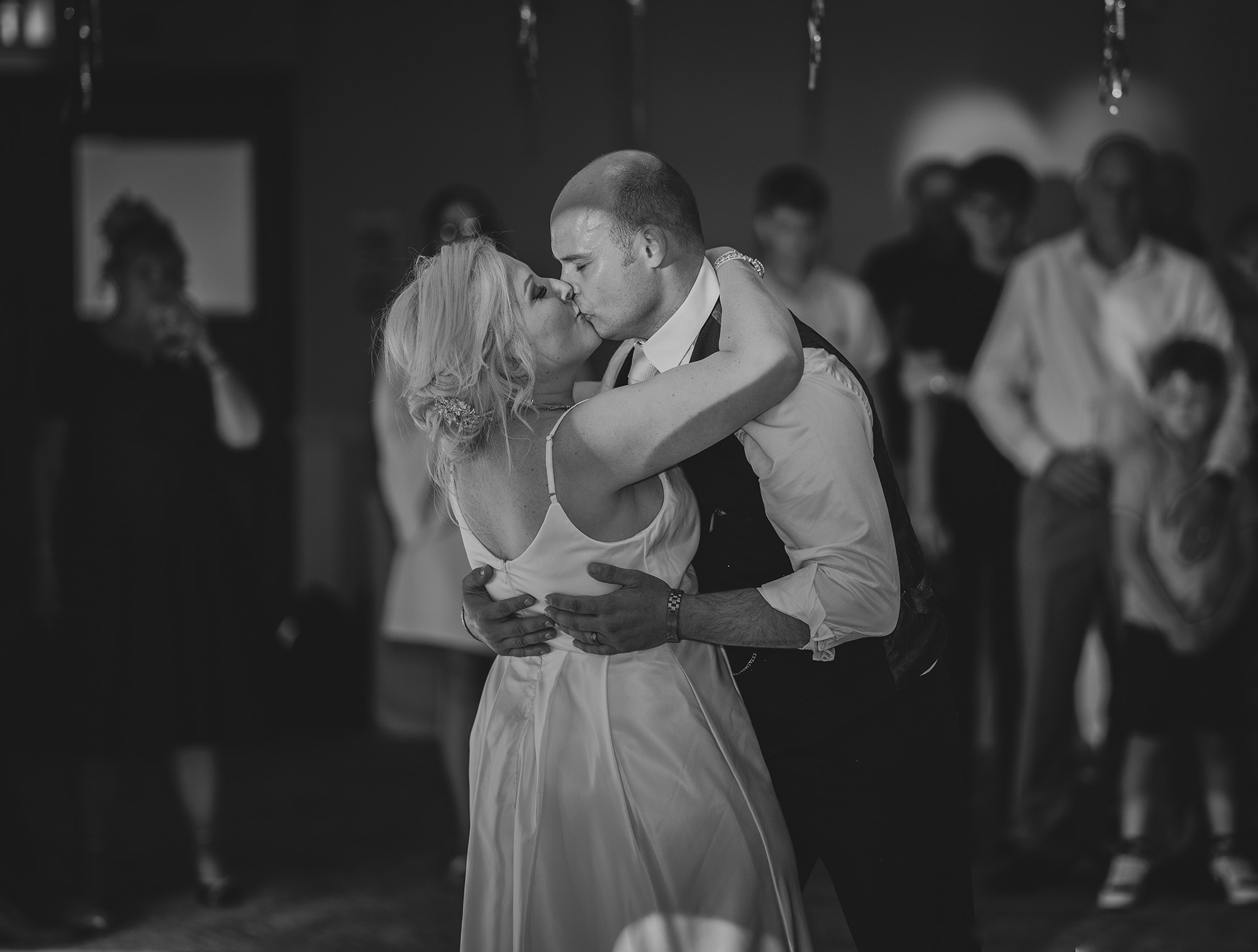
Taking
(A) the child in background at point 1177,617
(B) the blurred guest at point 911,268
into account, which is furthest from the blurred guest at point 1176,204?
(A) the child in background at point 1177,617

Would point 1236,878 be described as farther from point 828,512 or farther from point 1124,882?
point 828,512

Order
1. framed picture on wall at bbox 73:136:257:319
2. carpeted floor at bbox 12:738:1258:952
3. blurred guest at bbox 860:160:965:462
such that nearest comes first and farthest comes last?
carpeted floor at bbox 12:738:1258:952, blurred guest at bbox 860:160:965:462, framed picture on wall at bbox 73:136:257:319

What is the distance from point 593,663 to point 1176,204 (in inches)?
190

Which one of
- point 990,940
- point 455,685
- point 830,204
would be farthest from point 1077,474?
point 830,204

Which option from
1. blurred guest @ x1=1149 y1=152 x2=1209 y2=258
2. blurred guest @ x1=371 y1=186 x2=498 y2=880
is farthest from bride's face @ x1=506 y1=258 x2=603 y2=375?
blurred guest @ x1=1149 y1=152 x2=1209 y2=258

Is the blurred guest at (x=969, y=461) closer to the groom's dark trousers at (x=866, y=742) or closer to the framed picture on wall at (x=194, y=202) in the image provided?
the groom's dark trousers at (x=866, y=742)

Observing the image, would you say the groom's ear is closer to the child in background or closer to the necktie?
the necktie

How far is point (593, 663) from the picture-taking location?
2.12 m

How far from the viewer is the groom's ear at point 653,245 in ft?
6.92

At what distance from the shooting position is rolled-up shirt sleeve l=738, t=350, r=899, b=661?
1979mm

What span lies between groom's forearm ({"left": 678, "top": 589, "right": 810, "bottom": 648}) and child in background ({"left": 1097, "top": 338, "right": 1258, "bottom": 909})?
2159mm

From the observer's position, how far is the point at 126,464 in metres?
3.86

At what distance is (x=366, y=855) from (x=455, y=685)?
62 centimetres

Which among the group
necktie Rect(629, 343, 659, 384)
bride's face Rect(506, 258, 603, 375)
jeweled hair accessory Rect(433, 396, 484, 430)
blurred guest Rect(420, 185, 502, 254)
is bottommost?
jeweled hair accessory Rect(433, 396, 484, 430)
